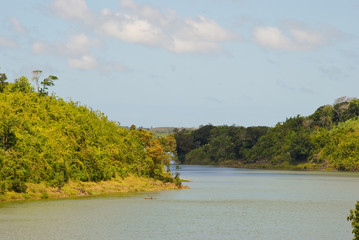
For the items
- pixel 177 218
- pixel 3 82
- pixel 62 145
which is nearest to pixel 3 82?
pixel 3 82

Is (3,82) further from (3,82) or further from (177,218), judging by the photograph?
(177,218)

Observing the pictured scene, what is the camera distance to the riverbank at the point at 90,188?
68.9 meters

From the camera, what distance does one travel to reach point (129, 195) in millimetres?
80250

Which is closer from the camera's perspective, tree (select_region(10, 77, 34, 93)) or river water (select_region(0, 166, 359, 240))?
river water (select_region(0, 166, 359, 240))

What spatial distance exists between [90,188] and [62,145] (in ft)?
24.5

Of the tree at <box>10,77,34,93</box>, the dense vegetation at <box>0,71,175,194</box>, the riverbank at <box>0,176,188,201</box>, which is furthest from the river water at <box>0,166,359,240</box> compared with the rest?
the tree at <box>10,77,34,93</box>

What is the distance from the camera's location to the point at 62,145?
267 ft

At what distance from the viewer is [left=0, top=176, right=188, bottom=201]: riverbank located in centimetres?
6893

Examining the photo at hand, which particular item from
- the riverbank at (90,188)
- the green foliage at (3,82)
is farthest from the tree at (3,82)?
the riverbank at (90,188)

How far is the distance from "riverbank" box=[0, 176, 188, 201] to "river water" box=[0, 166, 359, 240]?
8.72ft

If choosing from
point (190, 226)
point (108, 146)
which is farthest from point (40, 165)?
point (190, 226)

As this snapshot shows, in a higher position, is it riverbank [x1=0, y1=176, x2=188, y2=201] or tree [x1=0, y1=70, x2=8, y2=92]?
tree [x1=0, y1=70, x2=8, y2=92]

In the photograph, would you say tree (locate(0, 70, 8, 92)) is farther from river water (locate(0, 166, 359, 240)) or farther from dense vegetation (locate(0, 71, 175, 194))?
river water (locate(0, 166, 359, 240))

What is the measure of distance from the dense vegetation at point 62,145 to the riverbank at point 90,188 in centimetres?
85
